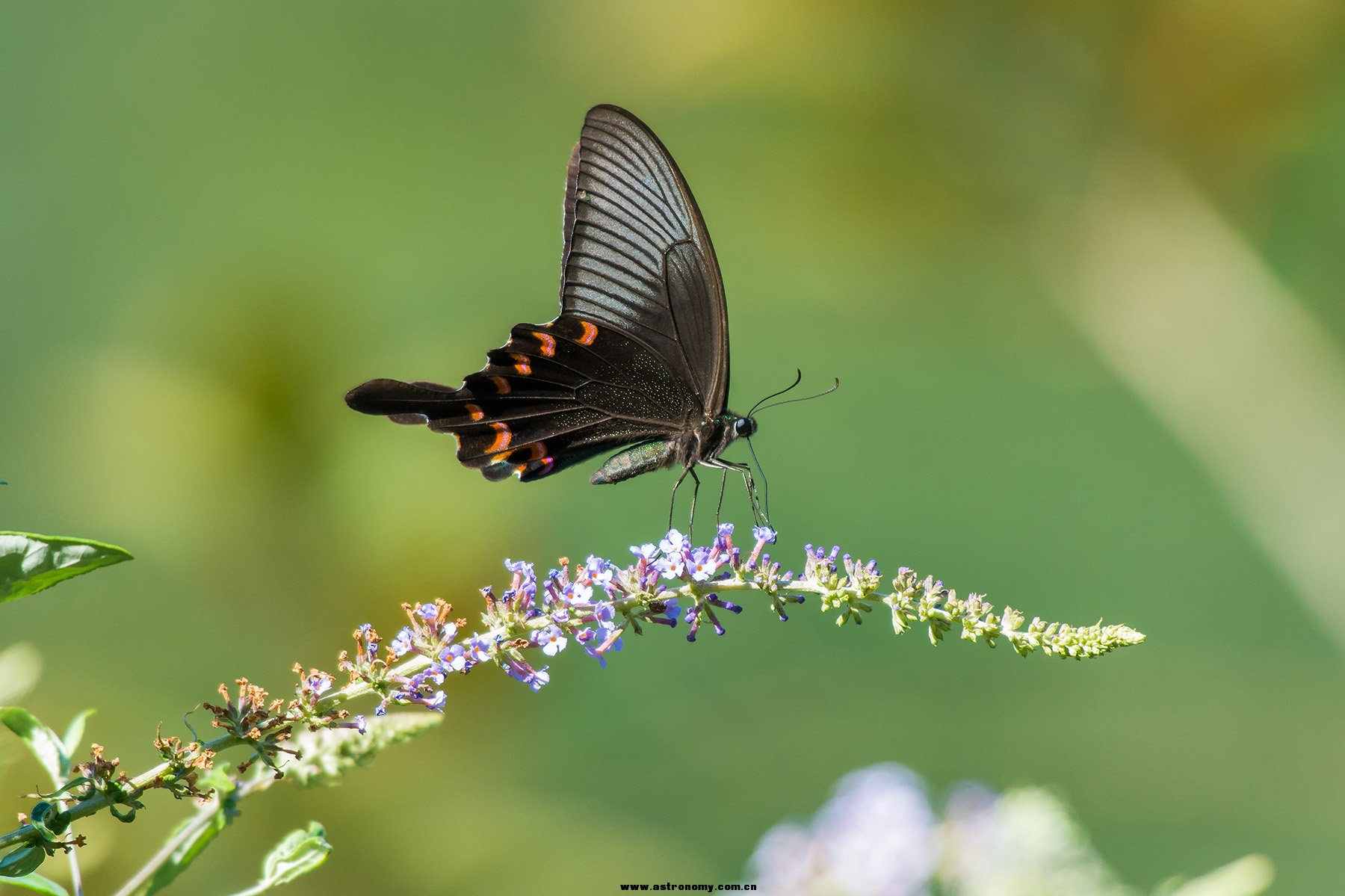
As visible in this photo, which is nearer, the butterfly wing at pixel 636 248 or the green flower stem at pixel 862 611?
the green flower stem at pixel 862 611

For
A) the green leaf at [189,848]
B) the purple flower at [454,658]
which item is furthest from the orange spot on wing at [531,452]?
the green leaf at [189,848]

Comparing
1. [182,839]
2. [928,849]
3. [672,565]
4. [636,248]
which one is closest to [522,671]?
[672,565]

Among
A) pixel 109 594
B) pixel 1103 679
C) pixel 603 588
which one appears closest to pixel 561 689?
pixel 109 594

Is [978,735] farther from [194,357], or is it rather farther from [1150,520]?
[194,357]

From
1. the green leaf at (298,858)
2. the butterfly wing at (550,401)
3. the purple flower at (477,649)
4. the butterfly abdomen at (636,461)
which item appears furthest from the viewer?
the butterfly abdomen at (636,461)

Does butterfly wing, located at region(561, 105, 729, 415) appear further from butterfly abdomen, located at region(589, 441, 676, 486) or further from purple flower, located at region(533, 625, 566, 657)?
purple flower, located at region(533, 625, 566, 657)

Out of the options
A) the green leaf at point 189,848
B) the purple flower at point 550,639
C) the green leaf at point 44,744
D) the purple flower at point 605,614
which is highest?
the purple flower at point 605,614

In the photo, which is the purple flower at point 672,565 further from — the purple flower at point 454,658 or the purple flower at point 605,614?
the purple flower at point 454,658
